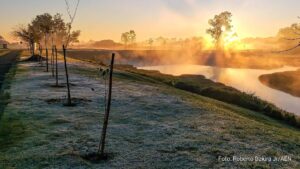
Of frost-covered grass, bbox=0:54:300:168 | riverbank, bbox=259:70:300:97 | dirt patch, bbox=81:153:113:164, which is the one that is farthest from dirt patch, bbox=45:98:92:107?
riverbank, bbox=259:70:300:97

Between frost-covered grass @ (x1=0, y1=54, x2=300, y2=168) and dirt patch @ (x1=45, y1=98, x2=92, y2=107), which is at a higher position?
frost-covered grass @ (x1=0, y1=54, x2=300, y2=168)

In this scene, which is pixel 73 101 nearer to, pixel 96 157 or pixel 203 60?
pixel 96 157

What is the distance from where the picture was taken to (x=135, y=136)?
18812 millimetres

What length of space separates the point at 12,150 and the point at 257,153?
11563mm

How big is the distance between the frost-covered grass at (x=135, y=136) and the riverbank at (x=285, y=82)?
2178 inches

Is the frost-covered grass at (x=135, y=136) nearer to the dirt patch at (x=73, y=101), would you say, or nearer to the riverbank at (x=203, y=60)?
the dirt patch at (x=73, y=101)

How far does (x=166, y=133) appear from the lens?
19516mm

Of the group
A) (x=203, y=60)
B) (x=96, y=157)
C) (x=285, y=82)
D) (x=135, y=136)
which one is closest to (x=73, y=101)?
(x=135, y=136)

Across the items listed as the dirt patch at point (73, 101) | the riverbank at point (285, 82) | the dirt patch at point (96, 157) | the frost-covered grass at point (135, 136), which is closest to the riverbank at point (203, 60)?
the riverbank at point (285, 82)

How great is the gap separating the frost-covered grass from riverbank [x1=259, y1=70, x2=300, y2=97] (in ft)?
182

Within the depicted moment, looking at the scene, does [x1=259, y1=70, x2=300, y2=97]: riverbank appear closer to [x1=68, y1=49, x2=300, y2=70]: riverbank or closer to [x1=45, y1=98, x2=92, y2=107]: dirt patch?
[x1=68, y1=49, x2=300, y2=70]: riverbank

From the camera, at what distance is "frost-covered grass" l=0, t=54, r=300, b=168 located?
15.1 meters

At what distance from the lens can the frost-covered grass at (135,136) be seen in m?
15.1

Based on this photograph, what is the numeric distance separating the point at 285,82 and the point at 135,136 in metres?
76.9
